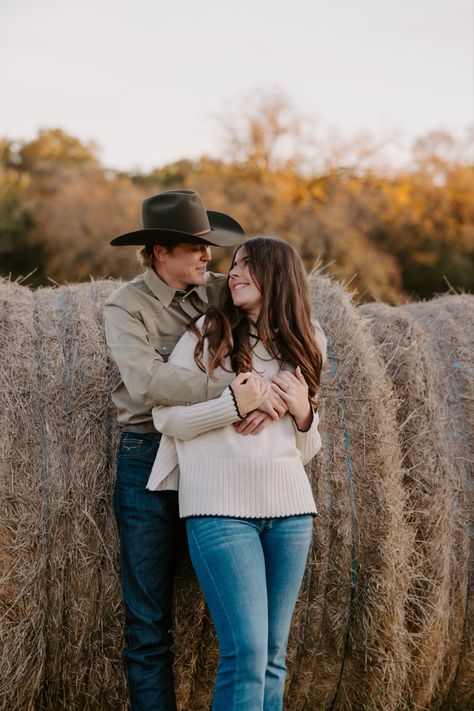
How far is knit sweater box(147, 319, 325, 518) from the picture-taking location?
10.3ft

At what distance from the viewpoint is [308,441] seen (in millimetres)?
3504

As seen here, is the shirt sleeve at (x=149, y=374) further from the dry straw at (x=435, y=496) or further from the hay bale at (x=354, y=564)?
the dry straw at (x=435, y=496)

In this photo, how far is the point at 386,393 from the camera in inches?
167

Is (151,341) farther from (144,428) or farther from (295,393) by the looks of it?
(295,393)

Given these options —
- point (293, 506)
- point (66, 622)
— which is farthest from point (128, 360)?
point (66, 622)

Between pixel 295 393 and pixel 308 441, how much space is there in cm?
28

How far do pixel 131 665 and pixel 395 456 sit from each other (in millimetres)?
1551

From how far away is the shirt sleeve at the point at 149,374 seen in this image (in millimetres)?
3307

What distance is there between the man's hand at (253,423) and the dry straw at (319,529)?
0.76 meters

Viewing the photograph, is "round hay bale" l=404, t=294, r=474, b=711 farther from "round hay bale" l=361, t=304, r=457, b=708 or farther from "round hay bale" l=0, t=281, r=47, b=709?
"round hay bale" l=0, t=281, r=47, b=709

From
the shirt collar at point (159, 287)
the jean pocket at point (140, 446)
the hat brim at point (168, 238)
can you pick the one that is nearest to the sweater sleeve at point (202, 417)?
the jean pocket at point (140, 446)

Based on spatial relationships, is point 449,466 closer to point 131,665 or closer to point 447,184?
point 131,665

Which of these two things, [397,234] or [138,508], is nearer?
[138,508]

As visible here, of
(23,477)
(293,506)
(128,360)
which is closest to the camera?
(293,506)
